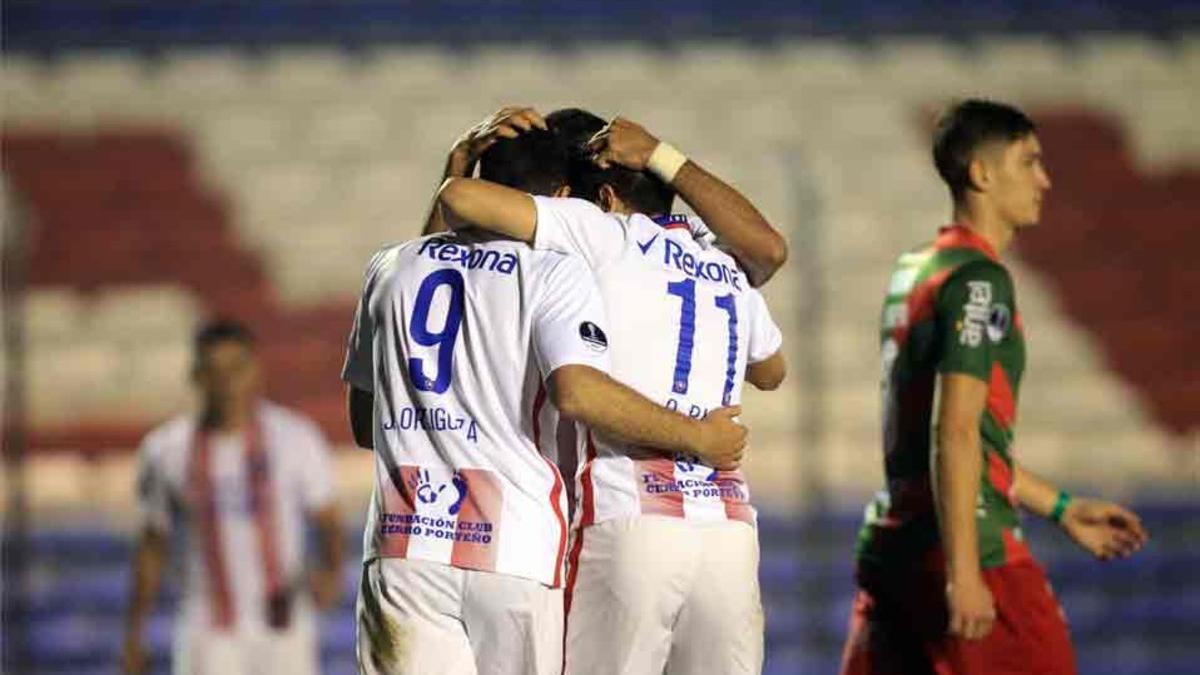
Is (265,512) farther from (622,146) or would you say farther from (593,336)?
(593,336)

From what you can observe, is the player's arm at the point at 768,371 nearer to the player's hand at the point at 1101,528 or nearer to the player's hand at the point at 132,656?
the player's hand at the point at 1101,528

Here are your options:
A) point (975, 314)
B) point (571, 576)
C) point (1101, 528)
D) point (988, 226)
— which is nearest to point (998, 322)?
point (975, 314)

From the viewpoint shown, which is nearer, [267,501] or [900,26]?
[267,501]

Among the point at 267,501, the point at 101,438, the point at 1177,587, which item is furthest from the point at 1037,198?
the point at 101,438

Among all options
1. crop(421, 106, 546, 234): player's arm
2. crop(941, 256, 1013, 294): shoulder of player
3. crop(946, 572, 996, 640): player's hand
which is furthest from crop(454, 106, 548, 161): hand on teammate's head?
crop(946, 572, 996, 640): player's hand

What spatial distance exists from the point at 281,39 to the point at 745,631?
937 cm

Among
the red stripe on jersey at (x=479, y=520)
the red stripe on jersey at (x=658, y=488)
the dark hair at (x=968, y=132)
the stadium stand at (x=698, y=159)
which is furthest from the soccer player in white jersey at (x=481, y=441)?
the stadium stand at (x=698, y=159)

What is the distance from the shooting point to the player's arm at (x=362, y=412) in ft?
14.7

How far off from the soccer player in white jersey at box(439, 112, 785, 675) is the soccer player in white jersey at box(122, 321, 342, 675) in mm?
3287

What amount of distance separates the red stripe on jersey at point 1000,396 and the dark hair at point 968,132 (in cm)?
46

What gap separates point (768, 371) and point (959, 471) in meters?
0.48

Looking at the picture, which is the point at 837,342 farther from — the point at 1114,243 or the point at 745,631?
the point at 745,631

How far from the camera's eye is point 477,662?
A: 4105 millimetres

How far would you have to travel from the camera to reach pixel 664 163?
4375mm
